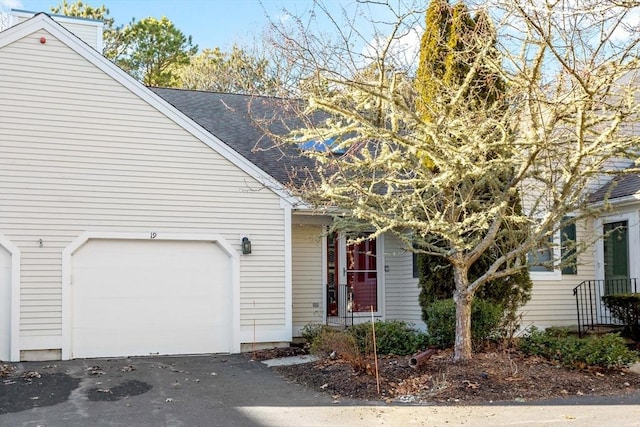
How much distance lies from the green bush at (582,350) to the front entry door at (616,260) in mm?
3286

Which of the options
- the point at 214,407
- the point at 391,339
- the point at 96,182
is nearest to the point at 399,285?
the point at 391,339

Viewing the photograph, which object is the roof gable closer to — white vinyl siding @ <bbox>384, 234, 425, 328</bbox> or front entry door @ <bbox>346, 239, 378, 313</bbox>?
front entry door @ <bbox>346, 239, 378, 313</bbox>

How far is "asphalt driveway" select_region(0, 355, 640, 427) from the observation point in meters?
6.64

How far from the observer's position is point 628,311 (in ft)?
36.3

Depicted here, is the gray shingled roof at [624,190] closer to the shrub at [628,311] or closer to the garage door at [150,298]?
the shrub at [628,311]

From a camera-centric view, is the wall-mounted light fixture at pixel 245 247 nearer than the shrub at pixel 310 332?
No

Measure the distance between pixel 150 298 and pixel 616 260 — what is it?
8811 mm

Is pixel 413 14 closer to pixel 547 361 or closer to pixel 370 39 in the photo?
pixel 370 39

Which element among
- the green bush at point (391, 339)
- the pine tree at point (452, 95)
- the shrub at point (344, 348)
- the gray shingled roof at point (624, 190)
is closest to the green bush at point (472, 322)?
the green bush at point (391, 339)

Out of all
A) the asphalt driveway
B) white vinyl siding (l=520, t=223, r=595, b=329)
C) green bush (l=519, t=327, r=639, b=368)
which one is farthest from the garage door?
white vinyl siding (l=520, t=223, r=595, b=329)

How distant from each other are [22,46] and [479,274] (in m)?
8.24

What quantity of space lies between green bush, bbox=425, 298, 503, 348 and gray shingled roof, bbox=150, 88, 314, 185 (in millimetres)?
3758

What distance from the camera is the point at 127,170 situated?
36.1 feet

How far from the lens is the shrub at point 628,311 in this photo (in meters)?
11.0
